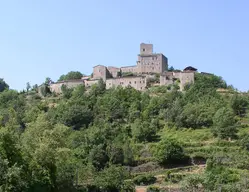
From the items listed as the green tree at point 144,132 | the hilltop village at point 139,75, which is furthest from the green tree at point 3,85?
the green tree at point 144,132

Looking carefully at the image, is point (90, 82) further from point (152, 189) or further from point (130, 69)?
point (152, 189)

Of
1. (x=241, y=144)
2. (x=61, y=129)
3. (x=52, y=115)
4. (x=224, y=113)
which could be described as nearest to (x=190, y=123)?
(x=224, y=113)

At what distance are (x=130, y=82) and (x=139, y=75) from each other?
140 inches

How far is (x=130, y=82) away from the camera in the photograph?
97125 millimetres

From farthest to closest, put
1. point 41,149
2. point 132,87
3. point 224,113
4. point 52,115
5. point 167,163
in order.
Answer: point 132,87
point 52,115
point 224,113
point 167,163
point 41,149

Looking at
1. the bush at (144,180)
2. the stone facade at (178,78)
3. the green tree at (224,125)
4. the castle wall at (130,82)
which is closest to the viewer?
the bush at (144,180)

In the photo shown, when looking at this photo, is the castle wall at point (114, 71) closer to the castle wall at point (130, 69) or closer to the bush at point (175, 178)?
the castle wall at point (130, 69)

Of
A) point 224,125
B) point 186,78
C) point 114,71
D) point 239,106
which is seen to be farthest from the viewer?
point 114,71

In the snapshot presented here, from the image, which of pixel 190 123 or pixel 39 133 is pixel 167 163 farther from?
pixel 39 133

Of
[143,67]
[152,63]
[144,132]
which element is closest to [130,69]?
[143,67]

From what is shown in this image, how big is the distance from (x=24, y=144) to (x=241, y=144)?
33090 millimetres

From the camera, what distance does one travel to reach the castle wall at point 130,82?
96.5 m

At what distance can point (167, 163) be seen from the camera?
208ft

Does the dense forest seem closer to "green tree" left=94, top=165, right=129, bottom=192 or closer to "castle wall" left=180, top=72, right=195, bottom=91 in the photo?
"green tree" left=94, top=165, right=129, bottom=192
